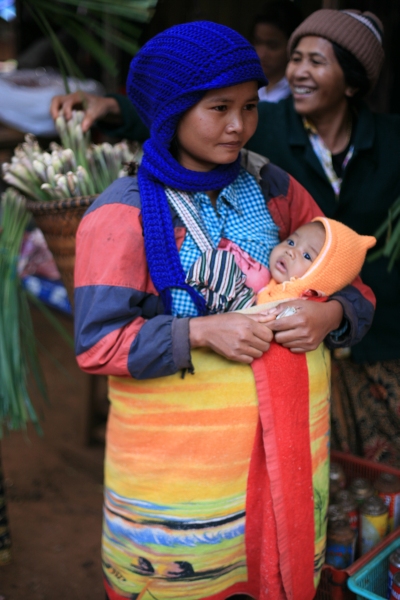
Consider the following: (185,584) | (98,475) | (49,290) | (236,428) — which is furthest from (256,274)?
(49,290)

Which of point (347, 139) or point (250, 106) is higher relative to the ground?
point (250, 106)

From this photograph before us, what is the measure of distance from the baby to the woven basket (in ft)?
1.87

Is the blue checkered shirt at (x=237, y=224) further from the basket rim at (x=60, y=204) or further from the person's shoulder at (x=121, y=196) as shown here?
the basket rim at (x=60, y=204)

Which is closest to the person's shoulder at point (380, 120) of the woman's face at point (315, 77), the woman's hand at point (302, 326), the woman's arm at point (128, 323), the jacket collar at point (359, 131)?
the jacket collar at point (359, 131)

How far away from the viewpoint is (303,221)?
1.81 m

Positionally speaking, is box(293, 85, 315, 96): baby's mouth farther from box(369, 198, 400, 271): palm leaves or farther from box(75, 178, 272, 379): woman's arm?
box(75, 178, 272, 379): woman's arm

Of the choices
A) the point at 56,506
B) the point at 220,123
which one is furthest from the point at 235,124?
the point at 56,506

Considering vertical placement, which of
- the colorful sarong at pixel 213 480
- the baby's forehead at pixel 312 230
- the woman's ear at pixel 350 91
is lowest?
the colorful sarong at pixel 213 480

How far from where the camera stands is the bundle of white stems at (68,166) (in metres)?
1.90

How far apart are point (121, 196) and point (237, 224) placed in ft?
1.05

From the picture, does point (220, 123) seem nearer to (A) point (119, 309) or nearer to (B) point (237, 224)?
(B) point (237, 224)

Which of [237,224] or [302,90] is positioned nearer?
[237,224]

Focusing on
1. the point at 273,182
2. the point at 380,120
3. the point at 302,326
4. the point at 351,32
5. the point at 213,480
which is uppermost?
the point at 351,32

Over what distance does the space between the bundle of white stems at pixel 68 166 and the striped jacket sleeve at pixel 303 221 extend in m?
0.44
